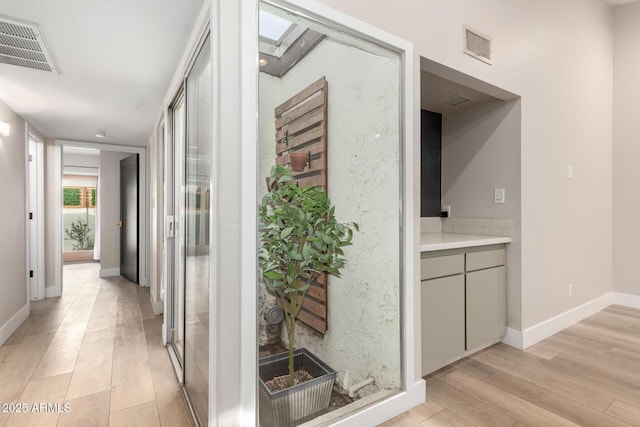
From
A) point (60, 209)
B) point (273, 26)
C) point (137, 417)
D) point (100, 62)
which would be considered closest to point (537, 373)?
point (137, 417)

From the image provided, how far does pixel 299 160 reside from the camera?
76.2 inches

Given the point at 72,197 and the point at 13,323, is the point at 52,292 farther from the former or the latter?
the point at 72,197

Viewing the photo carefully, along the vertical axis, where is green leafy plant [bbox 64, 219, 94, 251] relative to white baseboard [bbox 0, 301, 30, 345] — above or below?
above

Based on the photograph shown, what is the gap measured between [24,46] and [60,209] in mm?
3029

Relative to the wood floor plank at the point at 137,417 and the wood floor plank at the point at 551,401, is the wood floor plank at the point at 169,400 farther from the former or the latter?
the wood floor plank at the point at 551,401

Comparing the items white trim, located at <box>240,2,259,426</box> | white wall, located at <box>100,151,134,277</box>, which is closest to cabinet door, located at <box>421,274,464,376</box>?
white trim, located at <box>240,2,259,426</box>

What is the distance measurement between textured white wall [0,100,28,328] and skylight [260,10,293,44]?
9.50 ft

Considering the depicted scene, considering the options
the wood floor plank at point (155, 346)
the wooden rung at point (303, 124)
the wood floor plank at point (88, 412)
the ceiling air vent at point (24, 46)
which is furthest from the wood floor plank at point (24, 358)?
the wooden rung at point (303, 124)

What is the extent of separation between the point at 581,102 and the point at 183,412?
13.5 feet

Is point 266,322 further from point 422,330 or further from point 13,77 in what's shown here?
point 13,77

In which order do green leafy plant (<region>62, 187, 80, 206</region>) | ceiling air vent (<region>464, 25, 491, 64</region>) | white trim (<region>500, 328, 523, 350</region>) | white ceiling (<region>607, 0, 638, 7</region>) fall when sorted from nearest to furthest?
ceiling air vent (<region>464, 25, 491, 64</region>) → white trim (<region>500, 328, 523, 350</region>) → white ceiling (<region>607, 0, 638, 7</region>) → green leafy plant (<region>62, 187, 80, 206</region>)

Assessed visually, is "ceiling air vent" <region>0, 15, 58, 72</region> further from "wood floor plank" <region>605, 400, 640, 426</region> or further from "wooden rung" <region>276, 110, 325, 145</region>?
"wood floor plank" <region>605, 400, 640, 426</region>

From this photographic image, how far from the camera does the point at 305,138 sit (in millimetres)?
1995

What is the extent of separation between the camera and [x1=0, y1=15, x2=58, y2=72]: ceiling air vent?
181cm
